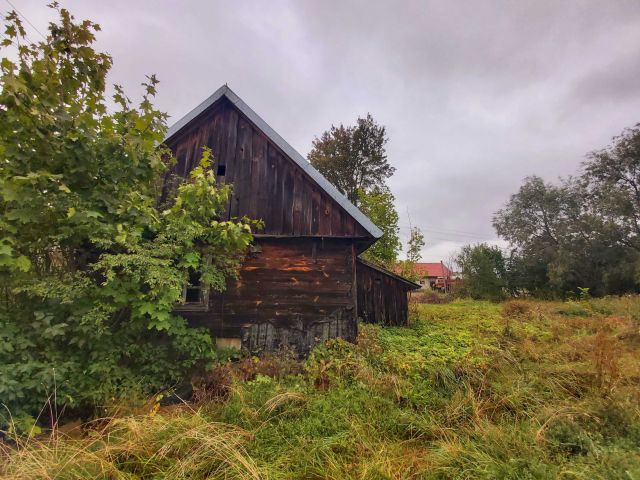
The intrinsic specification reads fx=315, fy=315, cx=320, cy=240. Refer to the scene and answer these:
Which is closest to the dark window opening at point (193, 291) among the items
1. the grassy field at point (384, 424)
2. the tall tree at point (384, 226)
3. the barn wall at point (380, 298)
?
the grassy field at point (384, 424)

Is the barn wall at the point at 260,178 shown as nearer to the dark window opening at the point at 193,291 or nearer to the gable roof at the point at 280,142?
the gable roof at the point at 280,142

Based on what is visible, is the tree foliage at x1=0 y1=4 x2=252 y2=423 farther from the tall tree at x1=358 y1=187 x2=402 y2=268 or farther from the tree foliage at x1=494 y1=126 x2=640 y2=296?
the tree foliage at x1=494 y1=126 x2=640 y2=296

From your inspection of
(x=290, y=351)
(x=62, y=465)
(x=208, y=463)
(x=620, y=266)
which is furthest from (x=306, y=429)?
(x=620, y=266)

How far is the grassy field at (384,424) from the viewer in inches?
119

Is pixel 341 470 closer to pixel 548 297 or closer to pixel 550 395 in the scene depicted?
pixel 550 395

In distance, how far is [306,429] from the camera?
3.88m

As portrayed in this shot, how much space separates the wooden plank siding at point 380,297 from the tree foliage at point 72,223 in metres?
7.75

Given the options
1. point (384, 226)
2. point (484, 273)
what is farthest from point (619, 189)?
point (384, 226)

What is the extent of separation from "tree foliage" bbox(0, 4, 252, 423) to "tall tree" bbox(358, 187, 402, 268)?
16815 mm

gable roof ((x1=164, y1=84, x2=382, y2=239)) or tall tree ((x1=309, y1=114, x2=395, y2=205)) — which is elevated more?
tall tree ((x1=309, y1=114, x2=395, y2=205))

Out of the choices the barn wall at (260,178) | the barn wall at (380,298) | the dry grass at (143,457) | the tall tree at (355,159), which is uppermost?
the tall tree at (355,159)

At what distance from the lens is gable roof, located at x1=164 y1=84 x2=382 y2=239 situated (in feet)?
23.4

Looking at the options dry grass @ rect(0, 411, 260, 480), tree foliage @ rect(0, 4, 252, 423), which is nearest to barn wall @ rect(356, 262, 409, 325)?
tree foliage @ rect(0, 4, 252, 423)

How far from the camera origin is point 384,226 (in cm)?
2195
